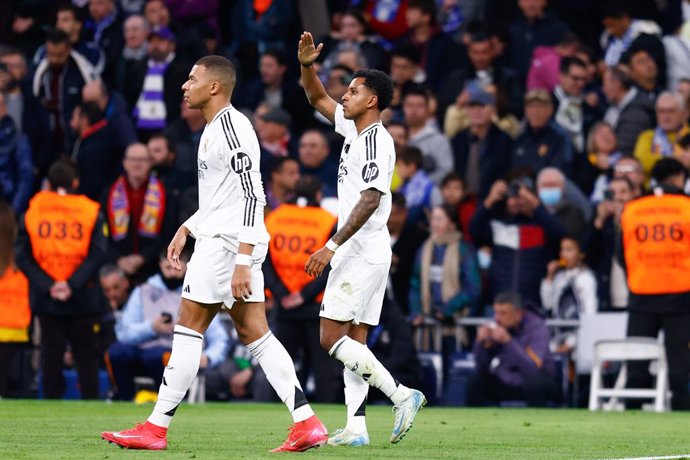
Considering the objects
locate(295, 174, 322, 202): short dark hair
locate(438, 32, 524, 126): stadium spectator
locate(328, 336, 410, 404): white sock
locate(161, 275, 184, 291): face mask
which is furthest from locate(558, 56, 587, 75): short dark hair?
locate(328, 336, 410, 404): white sock

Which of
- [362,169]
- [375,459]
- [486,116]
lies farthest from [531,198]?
[375,459]

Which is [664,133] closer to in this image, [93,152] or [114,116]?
[114,116]

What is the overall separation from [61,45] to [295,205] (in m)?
5.19

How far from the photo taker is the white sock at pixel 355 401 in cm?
1004

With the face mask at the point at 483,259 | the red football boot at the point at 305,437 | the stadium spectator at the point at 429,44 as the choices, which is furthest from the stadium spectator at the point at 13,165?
the red football boot at the point at 305,437

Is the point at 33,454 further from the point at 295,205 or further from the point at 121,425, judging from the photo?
the point at 295,205

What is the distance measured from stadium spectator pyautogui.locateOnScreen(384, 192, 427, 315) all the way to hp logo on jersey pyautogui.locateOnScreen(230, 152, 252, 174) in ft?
27.2

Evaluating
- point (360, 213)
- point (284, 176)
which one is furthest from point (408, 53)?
point (360, 213)

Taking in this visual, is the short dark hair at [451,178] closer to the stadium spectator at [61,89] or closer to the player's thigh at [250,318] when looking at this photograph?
the stadium spectator at [61,89]

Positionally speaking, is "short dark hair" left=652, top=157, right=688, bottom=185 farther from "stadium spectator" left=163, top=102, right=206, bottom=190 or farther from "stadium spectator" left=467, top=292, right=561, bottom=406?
"stadium spectator" left=163, top=102, right=206, bottom=190

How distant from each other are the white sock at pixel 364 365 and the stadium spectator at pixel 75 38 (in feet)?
38.2

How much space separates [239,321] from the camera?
9359mm

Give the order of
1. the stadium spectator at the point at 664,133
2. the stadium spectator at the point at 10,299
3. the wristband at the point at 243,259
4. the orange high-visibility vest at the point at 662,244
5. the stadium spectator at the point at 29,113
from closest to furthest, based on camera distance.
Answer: the wristband at the point at 243,259 < the orange high-visibility vest at the point at 662,244 < the stadium spectator at the point at 10,299 < the stadium spectator at the point at 664,133 < the stadium spectator at the point at 29,113

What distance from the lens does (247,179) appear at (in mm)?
A: 9117
